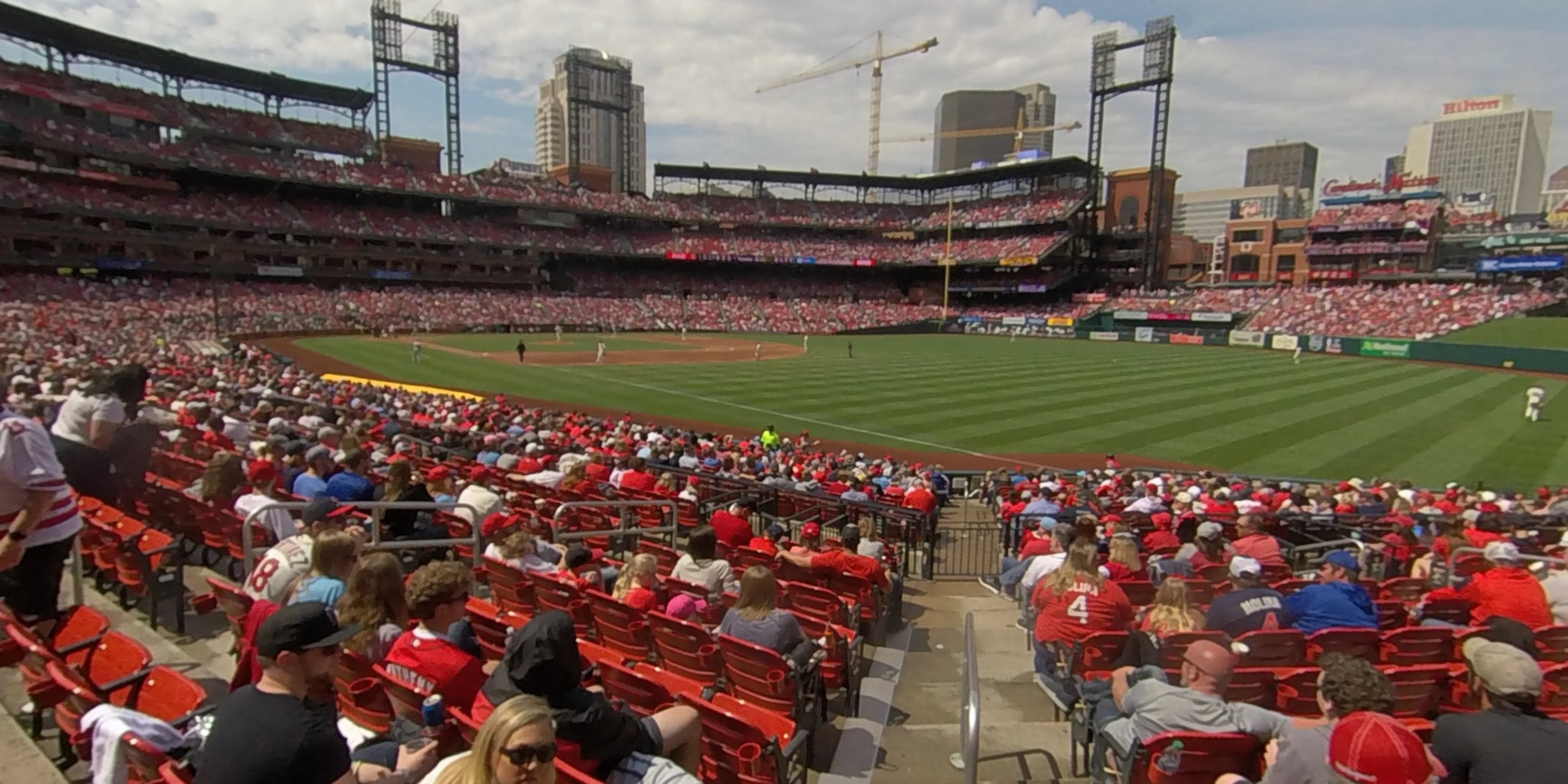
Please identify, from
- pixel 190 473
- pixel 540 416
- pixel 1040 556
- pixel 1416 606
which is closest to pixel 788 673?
pixel 1040 556

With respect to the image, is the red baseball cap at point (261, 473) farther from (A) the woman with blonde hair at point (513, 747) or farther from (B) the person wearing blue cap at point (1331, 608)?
(B) the person wearing blue cap at point (1331, 608)

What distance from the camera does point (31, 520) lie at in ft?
15.2

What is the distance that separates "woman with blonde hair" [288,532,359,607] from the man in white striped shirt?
58.7 inches

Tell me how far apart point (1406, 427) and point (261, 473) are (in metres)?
33.6

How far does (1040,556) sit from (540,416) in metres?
15.6

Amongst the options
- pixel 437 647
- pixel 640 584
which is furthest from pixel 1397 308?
pixel 437 647

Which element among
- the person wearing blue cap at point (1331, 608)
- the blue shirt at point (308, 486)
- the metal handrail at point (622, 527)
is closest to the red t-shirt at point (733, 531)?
the metal handrail at point (622, 527)

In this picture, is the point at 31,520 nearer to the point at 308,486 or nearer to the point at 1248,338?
the point at 308,486

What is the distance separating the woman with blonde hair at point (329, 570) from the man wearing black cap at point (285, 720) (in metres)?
1.69

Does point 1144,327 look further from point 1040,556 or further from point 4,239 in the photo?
point 4,239

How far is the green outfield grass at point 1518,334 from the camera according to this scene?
169ft

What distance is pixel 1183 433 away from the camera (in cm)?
2658

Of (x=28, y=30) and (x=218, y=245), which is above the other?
(x=28, y=30)

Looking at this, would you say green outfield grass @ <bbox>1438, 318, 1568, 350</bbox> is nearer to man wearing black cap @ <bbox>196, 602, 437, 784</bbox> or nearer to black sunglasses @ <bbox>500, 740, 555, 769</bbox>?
black sunglasses @ <bbox>500, 740, 555, 769</bbox>
